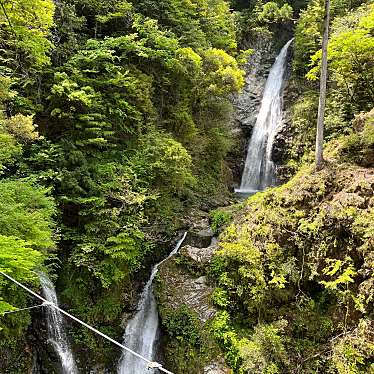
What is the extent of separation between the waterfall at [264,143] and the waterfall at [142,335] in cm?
891

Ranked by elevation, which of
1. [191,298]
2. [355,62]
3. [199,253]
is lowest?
[191,298]

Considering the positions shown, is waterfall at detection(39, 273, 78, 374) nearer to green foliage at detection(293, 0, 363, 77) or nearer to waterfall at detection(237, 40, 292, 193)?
waterfall at detection(237, 40, 292, 193)

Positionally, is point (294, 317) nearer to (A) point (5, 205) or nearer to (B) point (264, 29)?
(A) point (5, 205)

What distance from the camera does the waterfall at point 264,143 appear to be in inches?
685

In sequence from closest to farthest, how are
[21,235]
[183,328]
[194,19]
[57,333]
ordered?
[21,235]
[57,333]
[183,328]
[194,19]

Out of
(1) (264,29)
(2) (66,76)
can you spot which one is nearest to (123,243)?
(2) (66,76)

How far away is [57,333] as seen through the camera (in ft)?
28.0

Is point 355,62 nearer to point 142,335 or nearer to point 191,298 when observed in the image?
point 191,298

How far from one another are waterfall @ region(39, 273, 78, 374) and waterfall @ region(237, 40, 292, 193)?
36.0ft

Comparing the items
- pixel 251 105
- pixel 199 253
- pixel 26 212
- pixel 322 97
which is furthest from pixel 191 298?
pixel 251 105

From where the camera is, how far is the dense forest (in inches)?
302

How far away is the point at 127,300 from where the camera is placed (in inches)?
392

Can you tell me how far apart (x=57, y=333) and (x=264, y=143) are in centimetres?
1329

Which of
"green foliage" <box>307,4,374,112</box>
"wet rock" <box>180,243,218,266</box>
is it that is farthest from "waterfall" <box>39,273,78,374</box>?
"green foliage" <box>307,4,374,112</box>
